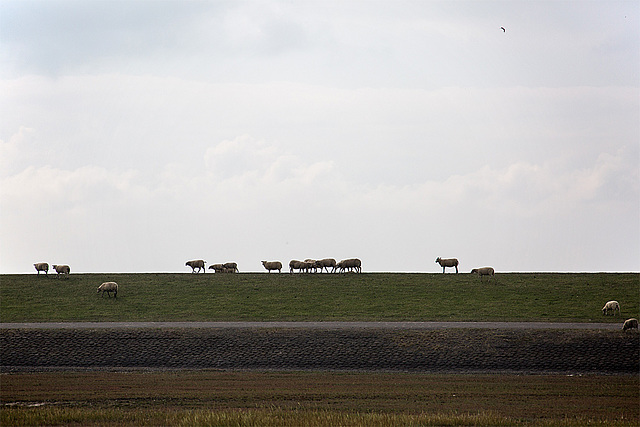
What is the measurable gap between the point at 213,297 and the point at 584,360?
89.4 feet

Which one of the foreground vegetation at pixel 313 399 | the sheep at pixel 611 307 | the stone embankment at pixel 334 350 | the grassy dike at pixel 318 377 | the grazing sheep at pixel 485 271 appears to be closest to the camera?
the foreground vegetation at pixel 313 399

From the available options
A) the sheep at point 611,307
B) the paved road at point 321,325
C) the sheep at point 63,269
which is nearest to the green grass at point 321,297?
the sheep at point 611,307

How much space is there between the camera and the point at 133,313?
168 feet

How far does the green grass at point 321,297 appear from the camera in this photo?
49.9 metres

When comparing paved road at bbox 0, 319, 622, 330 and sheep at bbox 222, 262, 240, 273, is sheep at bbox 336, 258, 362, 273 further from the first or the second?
paved road at bbox 0, 319, 622, 330

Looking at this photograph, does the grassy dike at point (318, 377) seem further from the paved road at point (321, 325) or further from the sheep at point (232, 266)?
the sheep at point (232, 266)

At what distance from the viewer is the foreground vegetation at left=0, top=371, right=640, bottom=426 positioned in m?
24.1

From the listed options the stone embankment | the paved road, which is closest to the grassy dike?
the stone embankment

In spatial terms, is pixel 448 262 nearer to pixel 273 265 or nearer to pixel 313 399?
pixel 273 265

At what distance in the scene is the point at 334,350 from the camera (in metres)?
40.2

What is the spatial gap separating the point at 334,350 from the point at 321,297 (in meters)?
15.2

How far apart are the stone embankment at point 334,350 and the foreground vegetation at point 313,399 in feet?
8.16

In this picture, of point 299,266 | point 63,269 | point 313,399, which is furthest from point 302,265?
point 313,399

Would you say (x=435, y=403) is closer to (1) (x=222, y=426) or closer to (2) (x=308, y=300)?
(1) (x=222, y=426)
